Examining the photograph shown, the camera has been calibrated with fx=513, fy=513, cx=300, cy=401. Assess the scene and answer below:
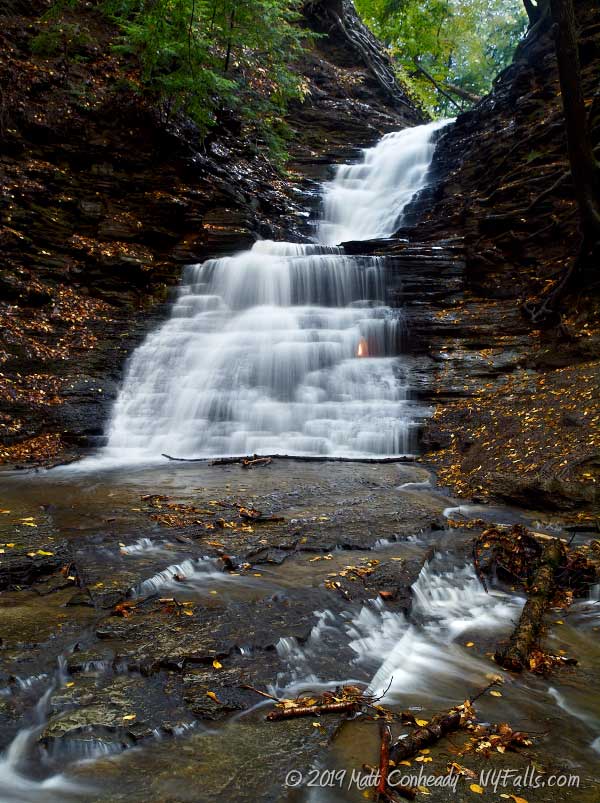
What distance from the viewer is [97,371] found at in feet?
32.3

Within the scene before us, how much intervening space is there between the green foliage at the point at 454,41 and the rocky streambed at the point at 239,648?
27765 mm

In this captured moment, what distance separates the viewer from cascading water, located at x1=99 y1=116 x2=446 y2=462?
340 inches

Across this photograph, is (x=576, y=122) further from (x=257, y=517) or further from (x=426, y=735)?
(x=426, y=735)

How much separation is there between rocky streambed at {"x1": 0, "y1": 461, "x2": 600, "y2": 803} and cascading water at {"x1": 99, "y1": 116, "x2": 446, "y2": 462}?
3462mm

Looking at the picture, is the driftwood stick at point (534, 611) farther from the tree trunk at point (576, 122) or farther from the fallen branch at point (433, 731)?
the tree trunk at point (576, 122)

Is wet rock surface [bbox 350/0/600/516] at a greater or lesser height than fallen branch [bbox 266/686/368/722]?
greater

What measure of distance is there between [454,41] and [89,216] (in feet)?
76.9

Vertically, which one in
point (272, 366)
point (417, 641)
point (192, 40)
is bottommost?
point (417, 641)

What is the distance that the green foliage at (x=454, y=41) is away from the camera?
25703mm

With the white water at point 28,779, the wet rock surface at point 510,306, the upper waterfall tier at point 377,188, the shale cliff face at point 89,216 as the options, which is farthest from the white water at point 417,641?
the upper waterfall tier at point 377,188

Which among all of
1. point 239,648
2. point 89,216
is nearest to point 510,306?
point 239,648

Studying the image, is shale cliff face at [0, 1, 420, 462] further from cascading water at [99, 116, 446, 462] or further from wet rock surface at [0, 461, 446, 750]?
wet rock surface at [0, 461, 446, 750]

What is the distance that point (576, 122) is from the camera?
7.70m

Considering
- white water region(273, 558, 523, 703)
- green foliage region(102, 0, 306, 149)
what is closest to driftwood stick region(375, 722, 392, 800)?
white water region(273, 558, 523, 703)
